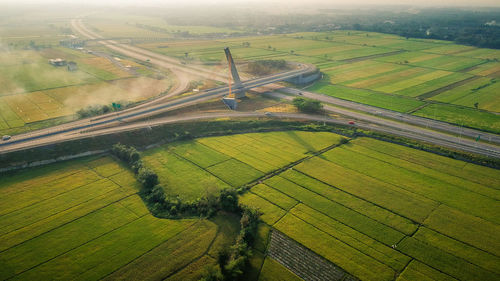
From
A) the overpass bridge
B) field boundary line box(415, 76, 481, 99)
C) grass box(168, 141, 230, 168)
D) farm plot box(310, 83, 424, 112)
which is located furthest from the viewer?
field boundary line box(415, 76, 481, 99)

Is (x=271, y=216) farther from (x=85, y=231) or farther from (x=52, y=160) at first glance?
(x=52, y=160)

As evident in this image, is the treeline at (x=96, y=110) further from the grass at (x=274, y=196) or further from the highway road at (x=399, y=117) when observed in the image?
the highway road at (x=399, y=117)

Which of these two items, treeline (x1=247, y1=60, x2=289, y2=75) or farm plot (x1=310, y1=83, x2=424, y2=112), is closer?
farm plot (x1=310, y1=83, x2=424, y2=112)

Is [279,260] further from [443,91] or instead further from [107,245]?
[443,91]

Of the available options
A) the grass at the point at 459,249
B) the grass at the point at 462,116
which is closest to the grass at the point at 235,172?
the grass at the point at 459,249

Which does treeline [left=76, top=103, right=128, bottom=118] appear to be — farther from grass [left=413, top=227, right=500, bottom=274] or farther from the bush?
grass [left=413, top=227, right=500, bottom=274]

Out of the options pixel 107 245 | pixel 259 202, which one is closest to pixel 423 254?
pixel 259 202

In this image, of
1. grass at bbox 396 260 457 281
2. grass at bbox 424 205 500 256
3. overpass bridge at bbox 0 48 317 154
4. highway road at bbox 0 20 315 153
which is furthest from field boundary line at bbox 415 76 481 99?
grass at bbox 396 260 457 281
